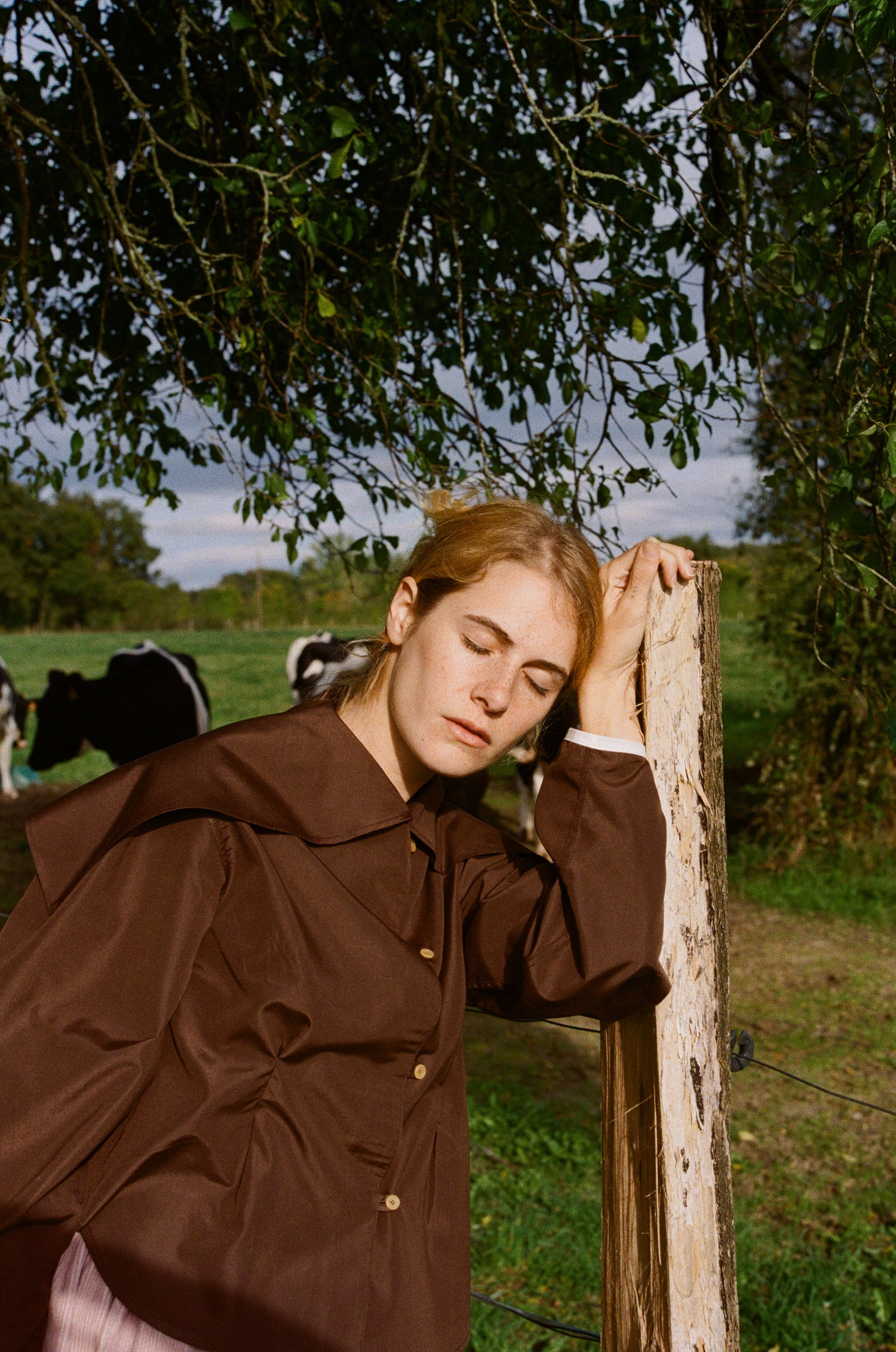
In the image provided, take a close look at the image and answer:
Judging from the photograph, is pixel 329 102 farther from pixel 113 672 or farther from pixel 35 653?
pixel 35 653

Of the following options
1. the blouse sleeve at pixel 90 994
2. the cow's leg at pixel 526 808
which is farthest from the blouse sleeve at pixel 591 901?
the cow's leg at pixel 526 808

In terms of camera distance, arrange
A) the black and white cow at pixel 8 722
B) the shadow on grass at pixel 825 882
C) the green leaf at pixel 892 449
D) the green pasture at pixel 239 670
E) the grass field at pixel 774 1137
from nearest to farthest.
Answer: the green leaf at pixel 892 449 < the grass field at pixel 774 1137 < the shadow on grass at pixel 825 882 < the black and white cow at pixel 8 722 < the green pasture at pixel 239 670

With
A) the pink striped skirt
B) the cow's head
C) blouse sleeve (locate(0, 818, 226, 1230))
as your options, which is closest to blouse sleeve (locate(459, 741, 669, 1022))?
blouse sleeve (locate(0, 818, 226, 1230))

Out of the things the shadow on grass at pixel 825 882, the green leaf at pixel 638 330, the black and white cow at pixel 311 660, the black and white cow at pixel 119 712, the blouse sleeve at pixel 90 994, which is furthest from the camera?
the black and white cow at pixel 311 660

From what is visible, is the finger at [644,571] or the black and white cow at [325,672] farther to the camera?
the black and white cow at [325,672]

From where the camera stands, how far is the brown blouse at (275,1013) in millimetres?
1382

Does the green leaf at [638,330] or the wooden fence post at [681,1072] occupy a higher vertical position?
the green leaf at [638,330]

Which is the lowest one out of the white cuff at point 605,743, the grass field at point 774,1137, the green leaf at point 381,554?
the grass field at point 774,1137

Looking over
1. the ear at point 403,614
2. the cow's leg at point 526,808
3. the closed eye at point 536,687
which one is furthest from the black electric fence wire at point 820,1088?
the cow's leg at point 526,808

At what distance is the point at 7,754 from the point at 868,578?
34.6ft

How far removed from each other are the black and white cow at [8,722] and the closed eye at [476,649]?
9.62m

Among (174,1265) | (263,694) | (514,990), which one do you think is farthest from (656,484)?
(263,694)

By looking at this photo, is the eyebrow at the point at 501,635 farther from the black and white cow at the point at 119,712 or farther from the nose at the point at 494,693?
the black and white cow at the point at 119,712

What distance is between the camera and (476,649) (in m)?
1.69
